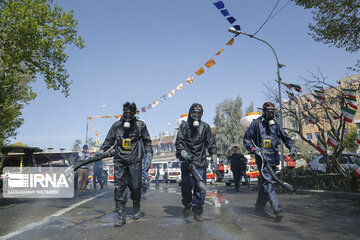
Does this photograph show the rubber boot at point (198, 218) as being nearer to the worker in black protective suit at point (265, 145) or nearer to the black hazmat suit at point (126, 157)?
the black hazmat suit at point (126, 157)

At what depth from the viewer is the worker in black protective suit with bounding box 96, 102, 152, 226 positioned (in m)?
5.26

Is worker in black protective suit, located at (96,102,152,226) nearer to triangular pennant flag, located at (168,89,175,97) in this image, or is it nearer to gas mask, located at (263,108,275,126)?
gas mask, located at (263,108,275,126)

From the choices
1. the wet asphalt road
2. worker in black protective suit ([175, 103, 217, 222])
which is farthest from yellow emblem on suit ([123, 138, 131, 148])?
the wet asphalt road

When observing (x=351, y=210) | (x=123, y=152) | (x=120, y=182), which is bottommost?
(x=351, y=210)

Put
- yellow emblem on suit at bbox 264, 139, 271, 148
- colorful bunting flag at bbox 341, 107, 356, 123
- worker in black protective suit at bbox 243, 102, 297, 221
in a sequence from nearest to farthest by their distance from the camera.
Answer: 1. worker in black protective suit at bbox 243, 102, 297, 221
2. yellow emblem on suit at bbox 264, 139, 271, 148
3. colorful bunting flag at bbox 341, 107, 356, 123

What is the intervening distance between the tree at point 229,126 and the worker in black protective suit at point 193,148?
4004 centimetres

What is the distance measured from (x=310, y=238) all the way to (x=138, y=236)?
2.15m

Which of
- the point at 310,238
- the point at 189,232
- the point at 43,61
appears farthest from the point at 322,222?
the point at 43,61

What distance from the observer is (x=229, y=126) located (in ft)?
153

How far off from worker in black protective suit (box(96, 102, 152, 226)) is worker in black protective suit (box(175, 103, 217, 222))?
692 mm

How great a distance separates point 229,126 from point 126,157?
139ft

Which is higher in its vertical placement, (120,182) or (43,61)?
(43,61)

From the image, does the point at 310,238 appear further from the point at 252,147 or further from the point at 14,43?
the point at 14,43

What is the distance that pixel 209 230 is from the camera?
13.7 ft
